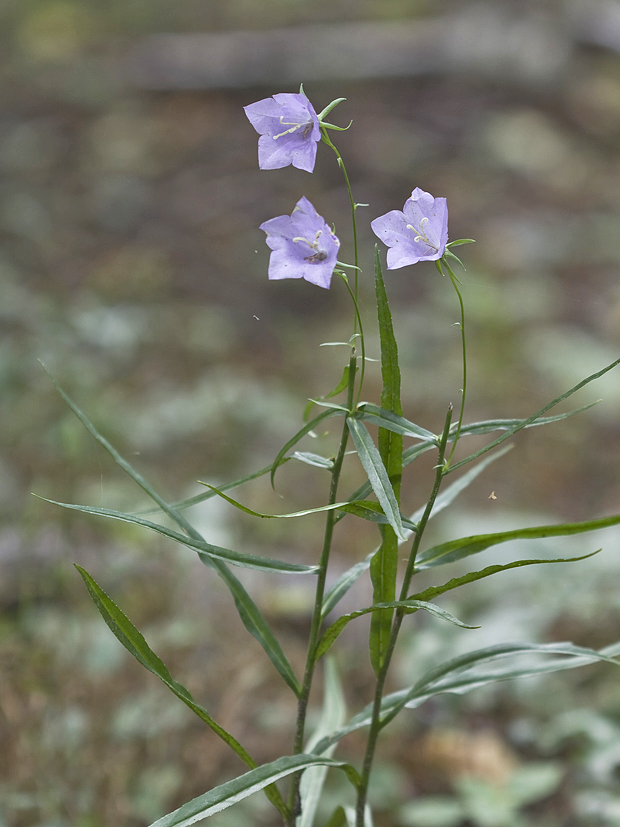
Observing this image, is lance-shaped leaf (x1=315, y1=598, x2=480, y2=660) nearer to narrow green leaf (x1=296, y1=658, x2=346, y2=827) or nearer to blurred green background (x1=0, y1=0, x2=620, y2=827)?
narrow green leaf (x1=296, y1=658, x2=346, y2=827)

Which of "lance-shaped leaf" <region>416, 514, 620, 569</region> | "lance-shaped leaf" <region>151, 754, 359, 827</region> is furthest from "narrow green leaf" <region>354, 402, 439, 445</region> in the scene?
"lance-shaped leaf" <region>151, 754, 359, 827</region>

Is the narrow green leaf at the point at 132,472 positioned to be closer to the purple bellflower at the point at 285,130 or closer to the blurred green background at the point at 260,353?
the purple bellflower at the point at 285,130

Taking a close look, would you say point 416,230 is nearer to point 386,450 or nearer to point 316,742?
point 386,450

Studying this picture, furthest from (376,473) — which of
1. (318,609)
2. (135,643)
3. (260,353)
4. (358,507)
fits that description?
(260,353)

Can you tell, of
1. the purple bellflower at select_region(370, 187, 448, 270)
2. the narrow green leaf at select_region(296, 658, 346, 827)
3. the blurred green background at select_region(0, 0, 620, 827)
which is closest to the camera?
the purple bellflower at select_region(370, 187, 448, 270)

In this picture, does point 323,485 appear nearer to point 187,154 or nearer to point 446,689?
point 446,689
